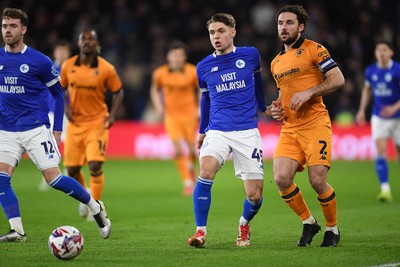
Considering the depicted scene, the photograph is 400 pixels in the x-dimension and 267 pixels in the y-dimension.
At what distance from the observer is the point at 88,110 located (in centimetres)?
1225

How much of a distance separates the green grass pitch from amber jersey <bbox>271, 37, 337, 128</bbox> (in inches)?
58.1

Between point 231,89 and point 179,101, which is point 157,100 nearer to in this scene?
point 179,101

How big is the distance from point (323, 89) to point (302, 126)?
57 centimetres

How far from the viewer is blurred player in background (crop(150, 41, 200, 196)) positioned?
16.8 m

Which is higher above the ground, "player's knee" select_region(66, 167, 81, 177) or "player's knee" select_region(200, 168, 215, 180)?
"player's knee" select_region(200, 168, 215, 180)

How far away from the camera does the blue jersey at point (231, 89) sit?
9.33 meters

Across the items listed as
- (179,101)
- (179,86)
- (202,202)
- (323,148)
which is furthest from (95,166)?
(179,86)

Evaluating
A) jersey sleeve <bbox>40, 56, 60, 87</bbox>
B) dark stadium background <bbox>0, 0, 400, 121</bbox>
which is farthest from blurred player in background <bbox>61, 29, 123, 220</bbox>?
dark stadium background <bbox>0, 0, 400, 121</bbox>

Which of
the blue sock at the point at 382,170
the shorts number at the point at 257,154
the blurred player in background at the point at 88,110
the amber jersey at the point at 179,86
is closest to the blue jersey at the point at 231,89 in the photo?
the shorts number at the point at 257,154

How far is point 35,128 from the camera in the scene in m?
9.48

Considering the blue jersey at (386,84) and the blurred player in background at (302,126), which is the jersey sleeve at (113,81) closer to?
the blurred player in background at (302,126)

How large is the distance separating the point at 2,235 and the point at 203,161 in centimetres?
259

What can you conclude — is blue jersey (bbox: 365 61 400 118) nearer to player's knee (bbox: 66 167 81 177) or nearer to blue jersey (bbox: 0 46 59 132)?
player's knee (bbox: 66 167 81 177)

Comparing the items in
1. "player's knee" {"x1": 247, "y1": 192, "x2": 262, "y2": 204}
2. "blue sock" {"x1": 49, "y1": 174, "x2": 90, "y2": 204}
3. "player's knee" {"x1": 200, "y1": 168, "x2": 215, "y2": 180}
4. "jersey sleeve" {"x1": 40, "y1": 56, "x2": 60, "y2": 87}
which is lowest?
"blue sock" {"x1": 49, "y1": 174, "x2": 90, "y2": 204}
